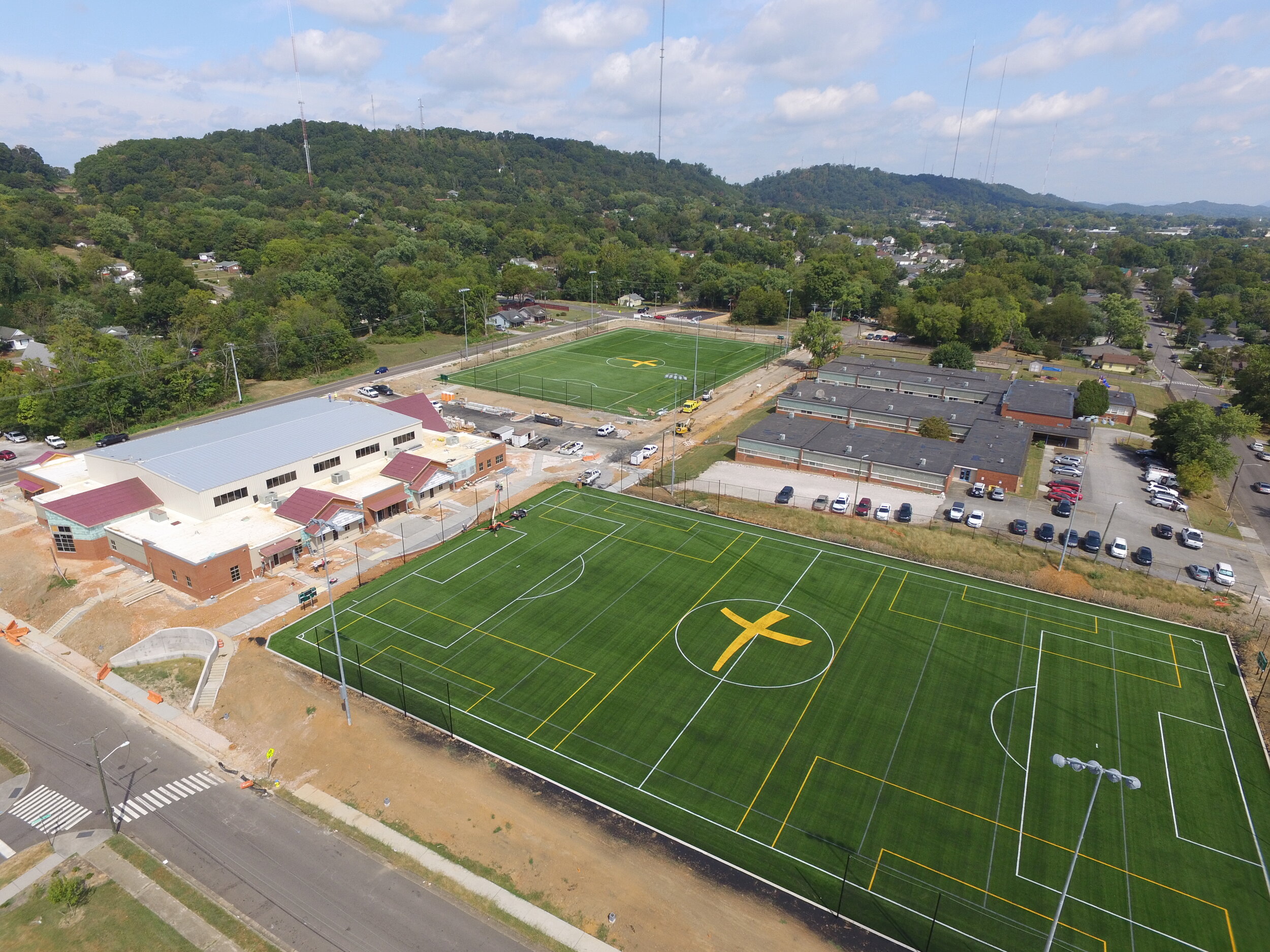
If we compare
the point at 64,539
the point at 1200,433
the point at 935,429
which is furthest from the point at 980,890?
the point at 1200,433

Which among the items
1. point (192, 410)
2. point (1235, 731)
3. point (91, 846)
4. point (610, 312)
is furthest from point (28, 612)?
point (610, 312)

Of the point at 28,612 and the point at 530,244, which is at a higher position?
the point at 530,244

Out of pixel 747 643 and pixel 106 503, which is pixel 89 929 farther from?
pixel 106 503

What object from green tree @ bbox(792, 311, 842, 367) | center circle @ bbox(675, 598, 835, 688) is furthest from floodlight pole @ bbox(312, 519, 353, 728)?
green tree @ bbox(792, 311, 842, 367)

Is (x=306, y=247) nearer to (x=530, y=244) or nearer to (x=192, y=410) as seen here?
(x=530, y=244)

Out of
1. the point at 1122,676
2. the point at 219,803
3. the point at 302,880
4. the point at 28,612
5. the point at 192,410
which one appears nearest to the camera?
the point at 302,880

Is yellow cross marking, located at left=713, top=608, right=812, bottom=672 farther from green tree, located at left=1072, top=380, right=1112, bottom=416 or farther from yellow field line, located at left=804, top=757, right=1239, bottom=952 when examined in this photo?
green tree, located at left=1072, top=380, right=1112, bottom=416
